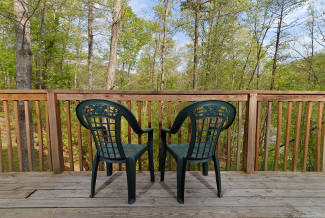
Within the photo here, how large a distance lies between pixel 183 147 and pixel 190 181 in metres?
0.49

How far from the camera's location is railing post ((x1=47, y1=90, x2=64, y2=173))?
6.31 ft

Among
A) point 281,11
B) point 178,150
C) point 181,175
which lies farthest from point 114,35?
point 281,11

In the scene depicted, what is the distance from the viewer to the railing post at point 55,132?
192cm

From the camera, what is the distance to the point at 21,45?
3656mm

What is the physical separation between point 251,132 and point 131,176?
1556 millimetres

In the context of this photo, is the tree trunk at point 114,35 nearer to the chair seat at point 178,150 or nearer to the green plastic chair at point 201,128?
the chair seat at point 178,150

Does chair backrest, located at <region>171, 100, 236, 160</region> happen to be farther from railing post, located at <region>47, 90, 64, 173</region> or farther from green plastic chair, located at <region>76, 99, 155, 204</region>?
railing post, located at <region>47, 90, 64, 173</region>

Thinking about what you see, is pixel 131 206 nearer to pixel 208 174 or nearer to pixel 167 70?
pixel 208 174

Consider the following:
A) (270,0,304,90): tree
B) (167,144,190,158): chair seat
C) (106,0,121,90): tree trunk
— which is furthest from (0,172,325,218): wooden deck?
(270,0,304,90): tree

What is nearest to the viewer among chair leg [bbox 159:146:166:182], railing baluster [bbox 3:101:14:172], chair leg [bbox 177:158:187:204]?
chair leg [bbox 177:158:187:204]

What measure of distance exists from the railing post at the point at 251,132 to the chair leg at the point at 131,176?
4.86 ft

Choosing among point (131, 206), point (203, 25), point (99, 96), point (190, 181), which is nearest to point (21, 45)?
point (99, 96)

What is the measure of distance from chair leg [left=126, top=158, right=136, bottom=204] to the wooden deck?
2.6 inches

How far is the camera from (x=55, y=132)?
6.48 ft
